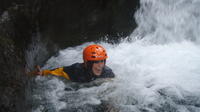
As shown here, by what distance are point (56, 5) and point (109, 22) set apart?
238 cm

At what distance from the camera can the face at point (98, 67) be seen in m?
5.71

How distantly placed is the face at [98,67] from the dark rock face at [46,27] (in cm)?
134

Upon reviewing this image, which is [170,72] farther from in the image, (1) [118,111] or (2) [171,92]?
(1) [118,111]

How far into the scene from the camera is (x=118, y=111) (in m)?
4.96

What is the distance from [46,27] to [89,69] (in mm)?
2035

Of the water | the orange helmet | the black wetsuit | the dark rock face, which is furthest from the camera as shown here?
the black wetsuit

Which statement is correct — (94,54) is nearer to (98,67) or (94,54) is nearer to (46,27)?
(98,67)

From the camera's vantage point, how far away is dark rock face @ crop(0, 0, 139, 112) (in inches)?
163

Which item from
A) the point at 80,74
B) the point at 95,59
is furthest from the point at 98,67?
the point at 80,74

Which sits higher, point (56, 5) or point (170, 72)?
point (56, 5)

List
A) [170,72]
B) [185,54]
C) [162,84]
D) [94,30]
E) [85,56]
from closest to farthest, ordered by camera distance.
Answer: [85,56] → [162,84] → [170,72] → [185,54] → [94,30]

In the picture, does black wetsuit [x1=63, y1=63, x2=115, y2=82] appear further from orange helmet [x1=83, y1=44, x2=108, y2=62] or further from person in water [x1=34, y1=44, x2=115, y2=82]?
orange helmet [x1=83, y1=44, x2=108, y2=62]

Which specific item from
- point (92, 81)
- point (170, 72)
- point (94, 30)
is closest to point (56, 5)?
point (94, 30)

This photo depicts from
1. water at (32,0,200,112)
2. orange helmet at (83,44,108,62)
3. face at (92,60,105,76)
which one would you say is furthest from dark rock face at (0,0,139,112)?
face at (92,60,105,76)
